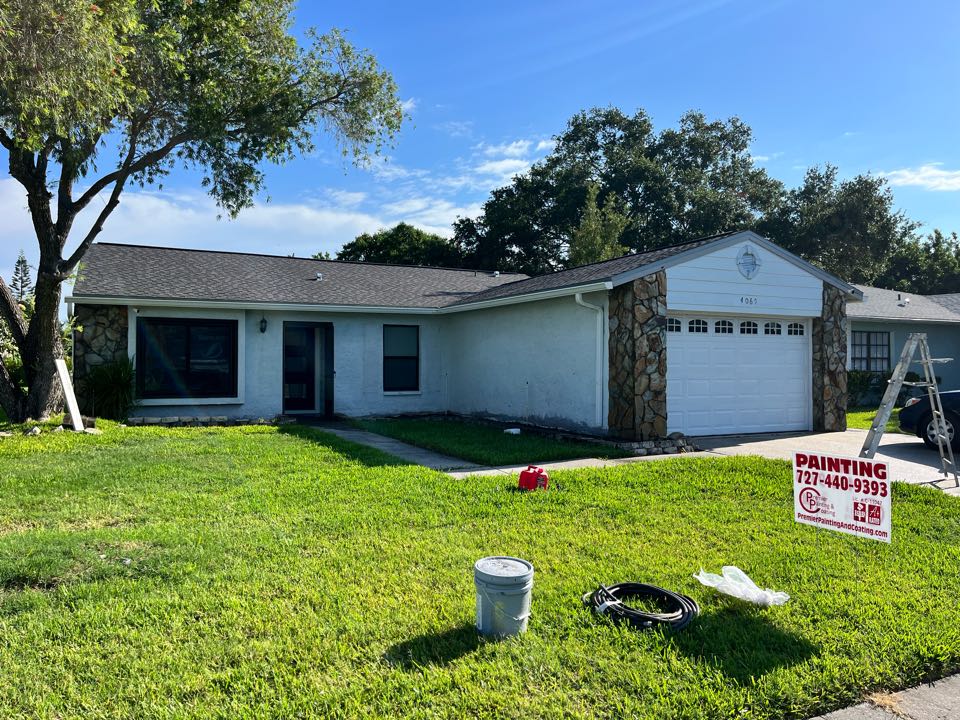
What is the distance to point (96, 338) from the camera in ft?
41.9

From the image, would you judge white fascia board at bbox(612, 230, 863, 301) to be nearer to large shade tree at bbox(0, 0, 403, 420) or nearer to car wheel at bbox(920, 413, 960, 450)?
car wheel at bbox(920, 413, 960, 450)

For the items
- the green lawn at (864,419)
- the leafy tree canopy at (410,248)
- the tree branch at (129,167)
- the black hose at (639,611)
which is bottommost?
the black hose at (639,611)

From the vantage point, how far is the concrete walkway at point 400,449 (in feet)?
29.2

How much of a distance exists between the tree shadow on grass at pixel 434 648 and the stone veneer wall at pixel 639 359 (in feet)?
24.5

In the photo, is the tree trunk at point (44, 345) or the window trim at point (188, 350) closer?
the tree trunk at point (44, 345)

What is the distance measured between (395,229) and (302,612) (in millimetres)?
36430

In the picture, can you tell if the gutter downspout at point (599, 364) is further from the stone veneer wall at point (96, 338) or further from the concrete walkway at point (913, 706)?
the stone veneer wall at point (96, 338)

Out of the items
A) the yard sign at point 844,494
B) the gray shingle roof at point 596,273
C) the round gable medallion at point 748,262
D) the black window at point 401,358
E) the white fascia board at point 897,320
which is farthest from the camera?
the white fascia board at point 897,320

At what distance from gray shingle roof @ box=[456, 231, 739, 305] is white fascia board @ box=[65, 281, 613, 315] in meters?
0.12

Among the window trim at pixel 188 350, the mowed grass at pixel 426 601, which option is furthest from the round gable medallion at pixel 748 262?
the window trim at pixel 188 350

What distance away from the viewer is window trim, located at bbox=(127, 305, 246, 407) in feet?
42.3

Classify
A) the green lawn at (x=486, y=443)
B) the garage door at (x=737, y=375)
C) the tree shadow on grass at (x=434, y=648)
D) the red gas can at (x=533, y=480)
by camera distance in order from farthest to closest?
1. the garage door at (x=737, y=375)
2. the green lawn at (x=486, y=443)
3. the red gas can at (x=533, y=480)
4. the tree shadow on grass at (x=434, y=648)

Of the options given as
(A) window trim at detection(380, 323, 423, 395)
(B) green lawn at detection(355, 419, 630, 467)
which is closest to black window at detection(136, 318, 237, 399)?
(B) green lawn at detection(355, 419, 630, 467)

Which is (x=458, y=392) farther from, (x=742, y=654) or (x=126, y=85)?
(x=742, y=654)
